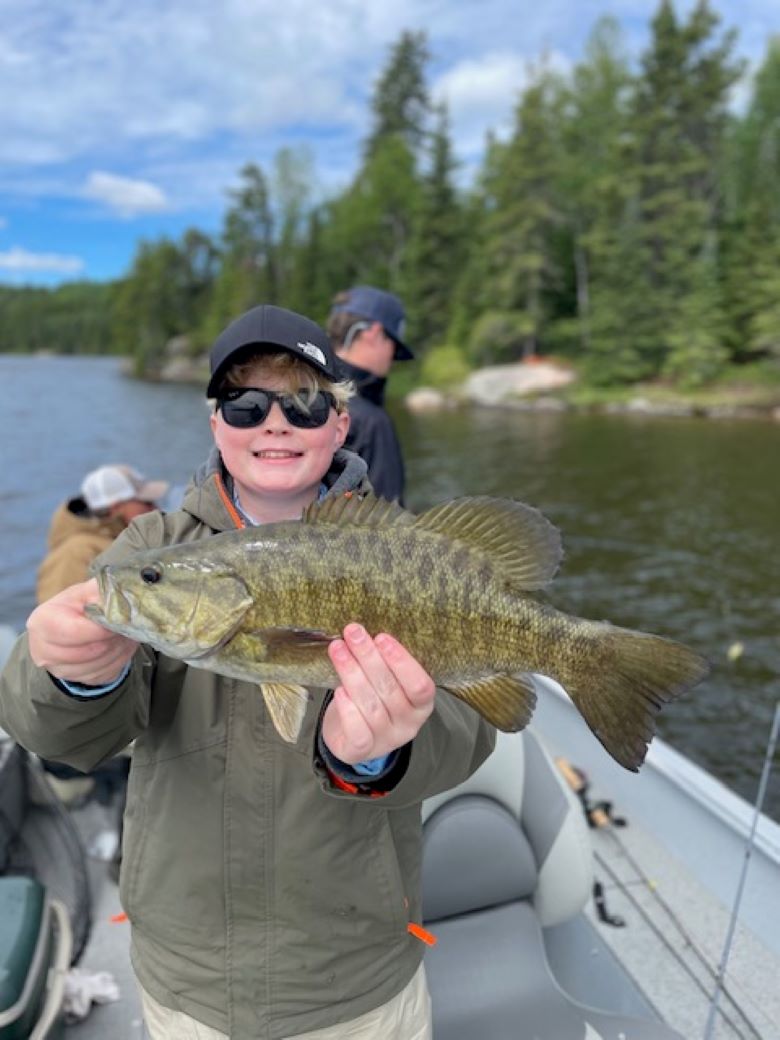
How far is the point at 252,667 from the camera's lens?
187cm

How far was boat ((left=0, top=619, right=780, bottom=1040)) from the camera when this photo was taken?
9.83 feet

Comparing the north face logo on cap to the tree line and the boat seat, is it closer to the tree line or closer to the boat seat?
the boat seat

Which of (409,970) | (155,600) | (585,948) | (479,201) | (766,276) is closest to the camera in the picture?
(155,600)

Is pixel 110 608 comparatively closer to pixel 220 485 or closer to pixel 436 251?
pixel 220 485

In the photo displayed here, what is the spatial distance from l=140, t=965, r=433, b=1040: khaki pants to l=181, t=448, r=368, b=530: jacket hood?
1334 millimetres

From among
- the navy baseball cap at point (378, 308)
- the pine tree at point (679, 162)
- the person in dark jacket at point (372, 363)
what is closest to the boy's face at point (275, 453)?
the person in dark jacket at point (372, 363)

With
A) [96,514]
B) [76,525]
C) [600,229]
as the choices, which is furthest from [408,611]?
[600,229]

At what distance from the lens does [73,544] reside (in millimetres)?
5043

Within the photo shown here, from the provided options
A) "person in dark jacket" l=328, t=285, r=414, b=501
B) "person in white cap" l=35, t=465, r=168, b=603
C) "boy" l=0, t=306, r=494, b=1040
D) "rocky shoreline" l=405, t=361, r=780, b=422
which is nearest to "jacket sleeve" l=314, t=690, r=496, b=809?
"boy" l=0, t=306, r=494, b=1040

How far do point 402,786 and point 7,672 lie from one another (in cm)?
100

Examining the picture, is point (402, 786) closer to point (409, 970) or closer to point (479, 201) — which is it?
point (409, 970)

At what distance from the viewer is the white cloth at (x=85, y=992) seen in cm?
345

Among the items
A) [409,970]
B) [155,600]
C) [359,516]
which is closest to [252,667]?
[155,600]

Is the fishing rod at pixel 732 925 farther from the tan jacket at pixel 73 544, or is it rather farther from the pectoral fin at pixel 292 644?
the tan jacket at pixel 73 544
